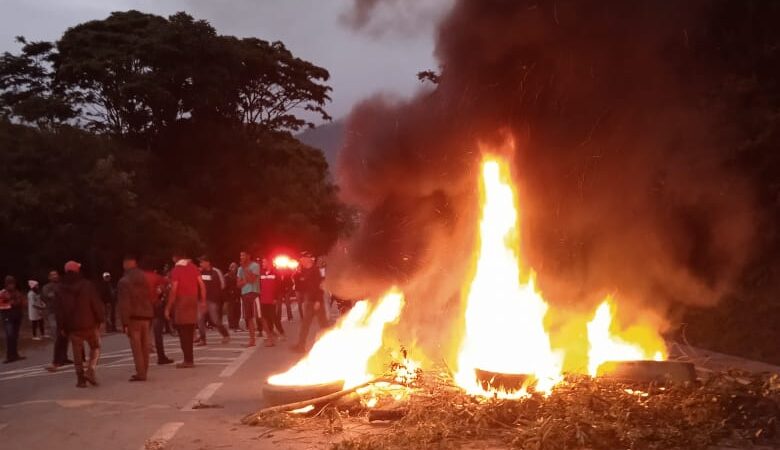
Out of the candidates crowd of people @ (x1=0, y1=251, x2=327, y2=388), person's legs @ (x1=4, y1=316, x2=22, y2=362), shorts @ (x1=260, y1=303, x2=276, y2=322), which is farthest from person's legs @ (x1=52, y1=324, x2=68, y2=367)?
shorts @ (x1=260, y1=303, x2=276, y2=322)

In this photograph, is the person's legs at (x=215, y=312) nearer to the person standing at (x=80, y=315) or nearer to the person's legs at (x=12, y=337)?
the person's legs at (x=12, y=337)

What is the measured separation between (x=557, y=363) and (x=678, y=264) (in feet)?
17.3

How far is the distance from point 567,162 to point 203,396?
620cm

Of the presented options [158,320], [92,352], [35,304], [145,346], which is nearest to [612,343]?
[145,346]

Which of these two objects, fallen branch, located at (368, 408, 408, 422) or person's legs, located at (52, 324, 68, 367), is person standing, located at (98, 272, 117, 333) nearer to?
person's legs, located at (52, 324, 68, 367)

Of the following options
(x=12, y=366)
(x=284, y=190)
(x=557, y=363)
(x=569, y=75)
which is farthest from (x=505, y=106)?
(x=284, y=190)

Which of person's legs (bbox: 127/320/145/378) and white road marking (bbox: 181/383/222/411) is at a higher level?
person's legs (bbox: 127/320/145/378)

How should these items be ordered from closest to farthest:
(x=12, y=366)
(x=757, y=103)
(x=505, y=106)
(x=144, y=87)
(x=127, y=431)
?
(x=127, y=431) < (x=505, y=106) < (x=757, y=103) < (x=12, y=366) < (x=144, y=87)

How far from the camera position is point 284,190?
39.8m

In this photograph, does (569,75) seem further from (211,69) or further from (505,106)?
(211,69)

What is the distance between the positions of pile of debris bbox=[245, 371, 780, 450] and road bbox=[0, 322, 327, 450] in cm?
70

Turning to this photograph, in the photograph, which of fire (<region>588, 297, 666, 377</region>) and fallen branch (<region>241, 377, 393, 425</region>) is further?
fire (<region>588, 297, 666, 377</region>)

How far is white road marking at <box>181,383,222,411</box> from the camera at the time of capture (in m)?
8.41

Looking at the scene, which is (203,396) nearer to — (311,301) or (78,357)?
(78,357)
